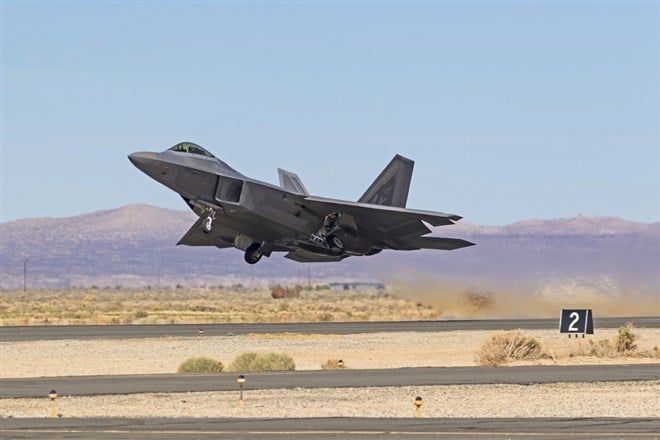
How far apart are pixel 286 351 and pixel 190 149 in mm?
7167

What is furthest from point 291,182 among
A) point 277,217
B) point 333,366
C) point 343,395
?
point 343,395

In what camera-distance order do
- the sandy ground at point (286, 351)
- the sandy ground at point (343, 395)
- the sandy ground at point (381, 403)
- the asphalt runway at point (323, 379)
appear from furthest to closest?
1. the sandy ground at point (286, 351)
2. the asphalt runway at point (323, 379)
3. the sandy ground at point (343, 395)
4. the sandy ground at point (381, 403)

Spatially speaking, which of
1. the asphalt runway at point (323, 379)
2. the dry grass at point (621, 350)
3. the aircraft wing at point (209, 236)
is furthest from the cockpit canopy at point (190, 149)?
the dry grass at point (621, 350)

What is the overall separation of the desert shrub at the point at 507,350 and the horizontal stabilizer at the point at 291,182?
29.6ft

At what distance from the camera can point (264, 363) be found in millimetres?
30406

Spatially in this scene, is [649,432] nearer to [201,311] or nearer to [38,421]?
[38,421]

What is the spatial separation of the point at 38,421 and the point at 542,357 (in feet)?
60.7

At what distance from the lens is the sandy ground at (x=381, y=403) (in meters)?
20.1

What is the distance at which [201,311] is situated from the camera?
259 feet

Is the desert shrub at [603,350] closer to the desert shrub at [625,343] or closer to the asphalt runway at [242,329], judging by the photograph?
the desert shrub at [625,343]

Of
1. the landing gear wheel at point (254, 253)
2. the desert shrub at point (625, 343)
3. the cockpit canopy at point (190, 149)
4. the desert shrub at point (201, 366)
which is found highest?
the cockpit canopy at point (190, 149)

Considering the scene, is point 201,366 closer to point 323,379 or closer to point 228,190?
point 323,379

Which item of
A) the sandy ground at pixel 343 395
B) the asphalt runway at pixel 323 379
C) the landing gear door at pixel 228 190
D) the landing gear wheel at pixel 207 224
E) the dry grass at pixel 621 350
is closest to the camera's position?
the sandy ground at pixel 343 395

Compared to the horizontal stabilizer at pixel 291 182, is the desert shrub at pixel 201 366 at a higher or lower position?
lower
